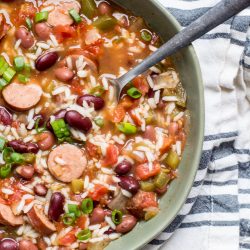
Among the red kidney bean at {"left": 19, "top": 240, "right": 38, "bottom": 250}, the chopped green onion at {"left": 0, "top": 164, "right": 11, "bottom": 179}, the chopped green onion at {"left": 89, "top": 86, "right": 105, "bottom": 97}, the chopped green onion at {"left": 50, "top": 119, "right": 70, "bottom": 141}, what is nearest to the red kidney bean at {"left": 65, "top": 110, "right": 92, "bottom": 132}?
the chopped green onion at {"left": 50, "top": 119, "right": 70, "bottom": 141}

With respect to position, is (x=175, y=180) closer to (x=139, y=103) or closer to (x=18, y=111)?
(x=139, y=103)

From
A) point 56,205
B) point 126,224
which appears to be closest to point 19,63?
point 56,205

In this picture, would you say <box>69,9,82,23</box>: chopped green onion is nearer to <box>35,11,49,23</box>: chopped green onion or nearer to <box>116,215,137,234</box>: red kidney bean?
<box>35,11,49,23</box>: chopped green onion

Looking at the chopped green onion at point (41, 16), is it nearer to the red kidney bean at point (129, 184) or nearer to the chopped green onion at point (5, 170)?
the chopped green onion at point (5, 170)

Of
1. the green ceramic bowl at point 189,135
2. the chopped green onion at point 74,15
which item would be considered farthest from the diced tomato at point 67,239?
the chopped green onion at point 74,15

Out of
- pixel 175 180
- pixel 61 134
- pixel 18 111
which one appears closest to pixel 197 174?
pixel 175 180

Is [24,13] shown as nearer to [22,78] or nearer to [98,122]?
[22,78]
